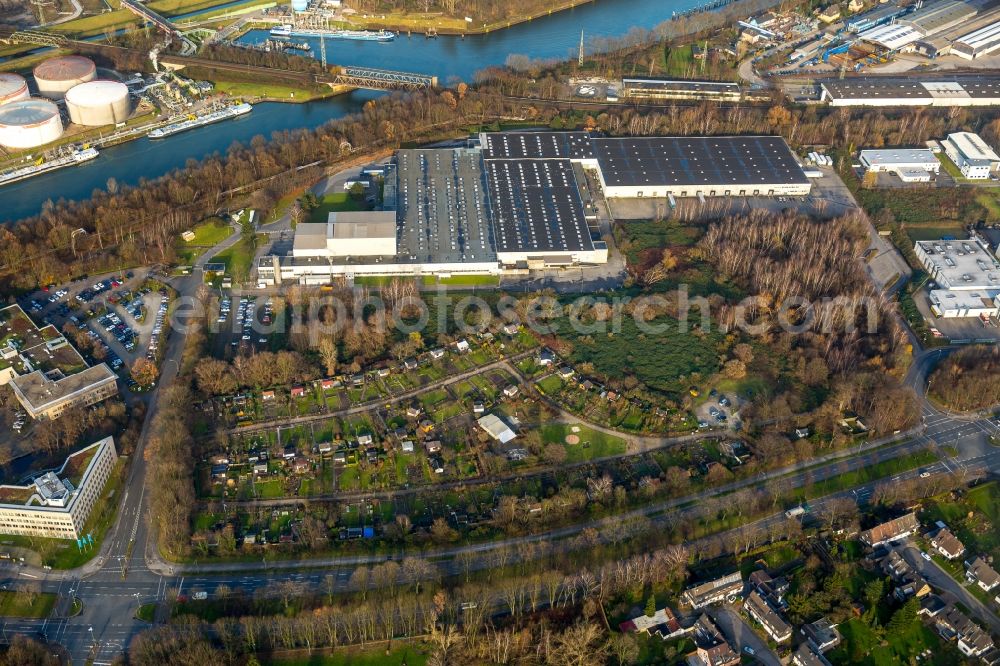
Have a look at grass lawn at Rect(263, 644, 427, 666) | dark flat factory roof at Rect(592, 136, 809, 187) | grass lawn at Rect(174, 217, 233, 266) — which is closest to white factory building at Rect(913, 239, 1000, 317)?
dark flat factory roof at Rect(592, 136, 809, 187)

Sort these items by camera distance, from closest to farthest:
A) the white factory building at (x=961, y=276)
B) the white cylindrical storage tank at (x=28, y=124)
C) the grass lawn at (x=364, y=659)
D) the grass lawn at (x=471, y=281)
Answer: the grass lawn at (x=364, y=659), the white factory building at (x=961, y=276), the grass lawn at (x=471, y=281), the white cylindrical storage tank at (x=28, y=124)

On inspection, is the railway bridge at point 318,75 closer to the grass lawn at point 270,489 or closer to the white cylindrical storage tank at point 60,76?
the white cylindrical storage tank at point 60,76

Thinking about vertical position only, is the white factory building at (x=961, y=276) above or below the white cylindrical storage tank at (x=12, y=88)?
below

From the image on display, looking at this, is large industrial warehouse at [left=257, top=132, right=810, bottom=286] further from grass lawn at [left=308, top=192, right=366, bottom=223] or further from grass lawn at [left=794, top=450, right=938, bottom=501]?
grass lawn at [left=794, top=450, right=938, bottom=501]

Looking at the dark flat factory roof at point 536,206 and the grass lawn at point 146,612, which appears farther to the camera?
the dark flat factory roof at point 536,206

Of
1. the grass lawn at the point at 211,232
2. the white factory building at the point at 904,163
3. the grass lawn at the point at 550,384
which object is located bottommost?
the grass lawn at the point at 550,384

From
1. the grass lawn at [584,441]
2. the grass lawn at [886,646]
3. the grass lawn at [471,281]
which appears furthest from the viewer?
the grass lawn at [471,281]

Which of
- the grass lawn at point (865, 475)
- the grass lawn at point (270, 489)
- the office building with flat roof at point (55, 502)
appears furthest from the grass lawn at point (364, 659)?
the grass lawn at point (865, 475)
